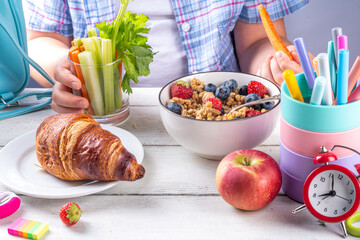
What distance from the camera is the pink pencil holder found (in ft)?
1.78

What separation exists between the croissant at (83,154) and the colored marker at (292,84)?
27 cm

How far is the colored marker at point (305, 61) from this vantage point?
0.54 m

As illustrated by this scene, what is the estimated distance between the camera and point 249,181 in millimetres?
573

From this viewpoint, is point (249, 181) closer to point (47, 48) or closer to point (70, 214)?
point (70, 214)

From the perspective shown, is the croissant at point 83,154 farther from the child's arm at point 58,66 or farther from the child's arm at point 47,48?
the child's arm at point 47,48

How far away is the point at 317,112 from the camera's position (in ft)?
1.78

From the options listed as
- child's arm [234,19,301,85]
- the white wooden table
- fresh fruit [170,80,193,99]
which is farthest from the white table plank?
child's arm [234,19,301,85]

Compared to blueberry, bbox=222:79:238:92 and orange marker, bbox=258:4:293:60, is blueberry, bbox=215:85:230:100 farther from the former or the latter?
orange marker, bbox=258:4:293:60

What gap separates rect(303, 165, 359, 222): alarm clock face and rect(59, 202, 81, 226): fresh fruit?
32 centimetres

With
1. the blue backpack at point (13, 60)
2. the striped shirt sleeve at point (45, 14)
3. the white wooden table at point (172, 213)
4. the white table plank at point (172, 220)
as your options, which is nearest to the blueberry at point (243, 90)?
the white wooden table at point (172, 213)

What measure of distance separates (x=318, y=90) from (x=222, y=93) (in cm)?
28

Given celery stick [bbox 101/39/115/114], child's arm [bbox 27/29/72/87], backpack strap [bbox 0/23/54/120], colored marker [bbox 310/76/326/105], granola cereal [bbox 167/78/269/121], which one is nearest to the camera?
colored marker [bbox 310/76/326/105]

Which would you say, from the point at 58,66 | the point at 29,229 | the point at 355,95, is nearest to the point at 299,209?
the point at 355,95

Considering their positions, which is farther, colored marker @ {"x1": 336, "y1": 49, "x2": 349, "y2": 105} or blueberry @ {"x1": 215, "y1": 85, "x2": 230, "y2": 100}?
blueberry @ {"x1": 215, "y1": 85, "x2": 230, "y2": 100}
